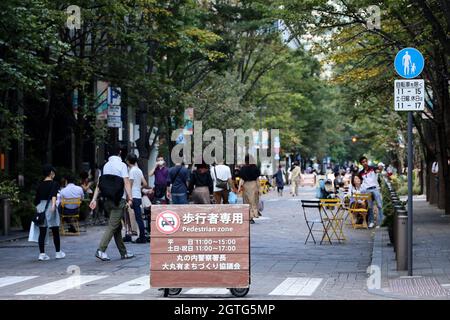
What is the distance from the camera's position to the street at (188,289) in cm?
1203

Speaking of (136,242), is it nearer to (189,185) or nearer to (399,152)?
(189,185)

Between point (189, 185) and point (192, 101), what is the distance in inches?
869

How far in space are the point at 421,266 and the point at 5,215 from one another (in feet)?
40.0

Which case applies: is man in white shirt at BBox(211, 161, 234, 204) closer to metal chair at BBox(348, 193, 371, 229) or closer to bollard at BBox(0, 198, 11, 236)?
metal chair at BBox(348, 193, 371, 229)

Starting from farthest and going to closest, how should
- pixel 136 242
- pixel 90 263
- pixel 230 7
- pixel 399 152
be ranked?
1. pixel 399 152
2. pixel 230 7
3. pixel 136 242
4. pixel 90 263

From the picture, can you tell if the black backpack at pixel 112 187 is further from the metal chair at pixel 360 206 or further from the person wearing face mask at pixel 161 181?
the metal chair at pixel 360 206

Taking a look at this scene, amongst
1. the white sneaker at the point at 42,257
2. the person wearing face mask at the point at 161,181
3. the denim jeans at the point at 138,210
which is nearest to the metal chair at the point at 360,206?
the person wearing face mask at the point at 161,181

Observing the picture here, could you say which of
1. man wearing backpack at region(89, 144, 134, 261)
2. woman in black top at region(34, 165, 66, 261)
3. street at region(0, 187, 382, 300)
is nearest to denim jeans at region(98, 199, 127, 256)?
man wearing backpack at region(89, 144, 134, 261)

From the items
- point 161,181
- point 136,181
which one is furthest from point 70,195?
point 136,181

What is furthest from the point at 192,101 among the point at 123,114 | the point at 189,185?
the point at 189,185

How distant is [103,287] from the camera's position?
12.9m

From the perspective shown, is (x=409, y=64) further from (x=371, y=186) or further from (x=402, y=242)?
(x=371, y=186)

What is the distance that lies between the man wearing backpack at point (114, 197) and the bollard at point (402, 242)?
516cm

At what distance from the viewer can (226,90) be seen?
46125mm
